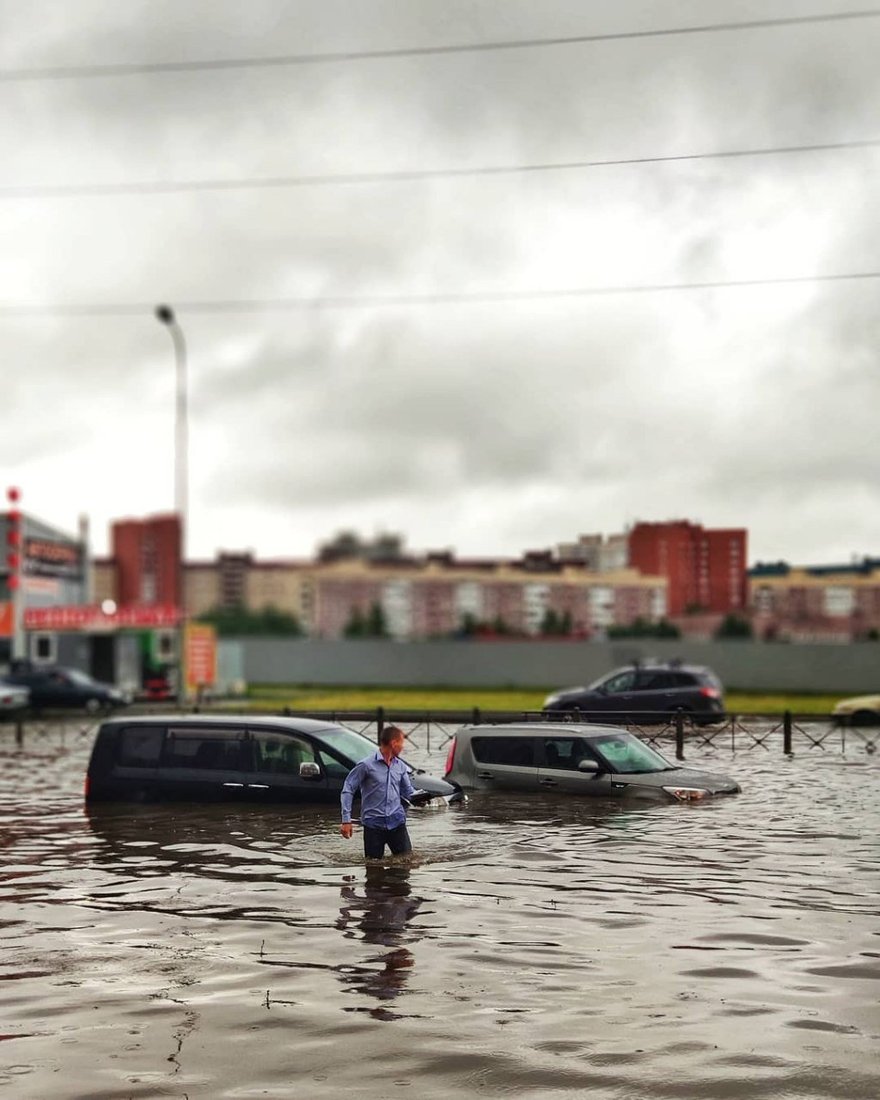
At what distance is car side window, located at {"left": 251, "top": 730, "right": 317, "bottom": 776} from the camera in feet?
61.5

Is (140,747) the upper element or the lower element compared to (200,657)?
lower

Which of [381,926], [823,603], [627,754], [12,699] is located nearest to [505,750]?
[627,754]

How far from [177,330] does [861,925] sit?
4026cm

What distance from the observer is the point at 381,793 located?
13.9m

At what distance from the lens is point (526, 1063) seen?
803cm

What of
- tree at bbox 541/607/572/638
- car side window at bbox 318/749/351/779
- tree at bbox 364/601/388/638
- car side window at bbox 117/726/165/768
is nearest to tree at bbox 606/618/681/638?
tree at bbox 541/607/572/638

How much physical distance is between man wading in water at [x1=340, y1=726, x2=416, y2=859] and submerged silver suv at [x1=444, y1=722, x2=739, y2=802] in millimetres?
5886

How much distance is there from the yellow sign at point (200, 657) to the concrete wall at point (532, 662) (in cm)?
879

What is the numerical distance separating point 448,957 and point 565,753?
933 centimetres

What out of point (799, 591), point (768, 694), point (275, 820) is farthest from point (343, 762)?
point (799, 591)

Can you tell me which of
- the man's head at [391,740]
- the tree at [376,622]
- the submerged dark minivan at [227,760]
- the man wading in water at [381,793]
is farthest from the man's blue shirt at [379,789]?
the tree at [376,622]

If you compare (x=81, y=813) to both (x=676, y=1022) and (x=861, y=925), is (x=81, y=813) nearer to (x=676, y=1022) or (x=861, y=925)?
(x=861, y=925)

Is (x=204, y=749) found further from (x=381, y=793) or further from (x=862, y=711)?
(x=862, y=711)

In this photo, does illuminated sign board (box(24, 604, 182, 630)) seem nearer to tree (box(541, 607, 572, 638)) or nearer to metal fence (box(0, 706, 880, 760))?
metal fence (box(0, 706, 880, 760))
